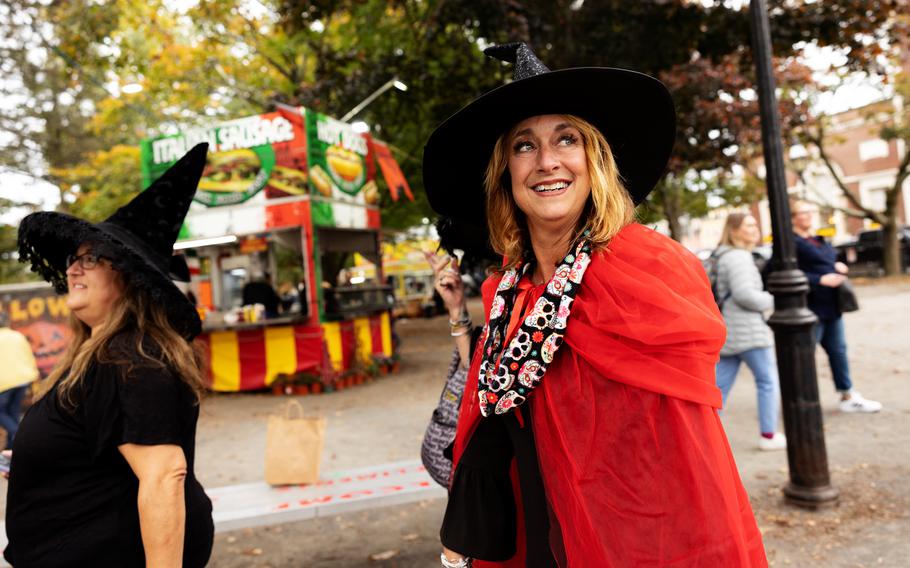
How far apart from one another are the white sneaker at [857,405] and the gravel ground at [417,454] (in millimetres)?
112

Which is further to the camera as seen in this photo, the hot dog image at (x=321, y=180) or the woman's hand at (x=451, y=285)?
the hot dog image at (x=321, y=180)

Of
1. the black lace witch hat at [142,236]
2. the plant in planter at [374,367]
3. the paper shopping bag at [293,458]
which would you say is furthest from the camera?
the plant in planter at [374,367]

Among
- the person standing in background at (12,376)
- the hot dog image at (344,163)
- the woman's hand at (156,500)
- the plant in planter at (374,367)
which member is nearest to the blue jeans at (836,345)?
the woman's hand at (156,500)

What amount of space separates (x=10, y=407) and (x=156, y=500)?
232 inches

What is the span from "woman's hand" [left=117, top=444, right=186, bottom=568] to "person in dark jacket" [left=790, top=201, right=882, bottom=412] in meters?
5.83

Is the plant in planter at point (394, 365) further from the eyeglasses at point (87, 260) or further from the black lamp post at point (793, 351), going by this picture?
the eyeglasses at point (87, 260)

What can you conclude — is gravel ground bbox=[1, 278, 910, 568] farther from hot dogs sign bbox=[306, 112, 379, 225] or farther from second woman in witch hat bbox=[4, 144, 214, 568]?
hot dogs sign bbox=[306, 112, 379, 225]

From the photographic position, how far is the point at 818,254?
6098 millimetres

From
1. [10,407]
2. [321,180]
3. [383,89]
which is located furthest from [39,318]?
[383,89]

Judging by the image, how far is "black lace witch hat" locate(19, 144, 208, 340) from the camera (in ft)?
6.68

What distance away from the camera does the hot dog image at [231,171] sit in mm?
10531

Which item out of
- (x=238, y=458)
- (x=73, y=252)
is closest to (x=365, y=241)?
(x=238, y=458)

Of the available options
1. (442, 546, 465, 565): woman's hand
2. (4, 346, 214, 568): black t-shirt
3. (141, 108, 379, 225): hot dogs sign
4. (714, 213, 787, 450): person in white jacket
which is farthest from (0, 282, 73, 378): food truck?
(442, 546, 465, 565): woman's hand

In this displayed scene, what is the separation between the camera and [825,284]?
6016mm
